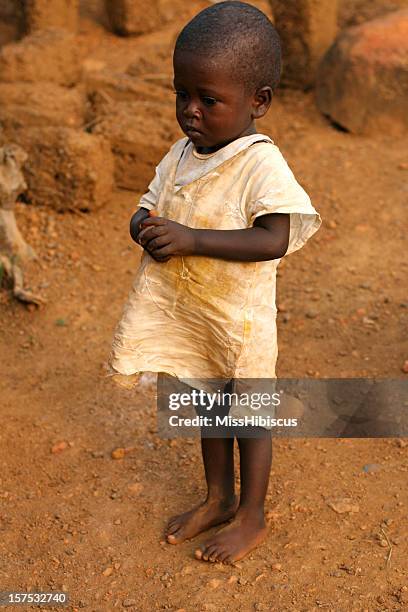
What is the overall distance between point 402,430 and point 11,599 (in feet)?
5.12

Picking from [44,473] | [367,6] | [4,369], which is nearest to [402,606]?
[44,473]

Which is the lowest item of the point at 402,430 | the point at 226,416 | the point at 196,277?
the point at 402,430

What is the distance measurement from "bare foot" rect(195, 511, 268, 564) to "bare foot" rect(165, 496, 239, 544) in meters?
0.08

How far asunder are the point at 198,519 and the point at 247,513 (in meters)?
0.19

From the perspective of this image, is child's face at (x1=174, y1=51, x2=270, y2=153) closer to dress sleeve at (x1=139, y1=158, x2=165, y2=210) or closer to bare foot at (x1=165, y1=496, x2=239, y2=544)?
dress sleeve at (x1=139, y1=158, x2=165, y2=210)

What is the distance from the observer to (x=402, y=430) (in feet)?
10.8

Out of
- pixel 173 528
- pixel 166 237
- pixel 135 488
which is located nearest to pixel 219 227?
pixel 166 237

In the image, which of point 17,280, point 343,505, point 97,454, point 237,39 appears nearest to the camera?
point 237,39

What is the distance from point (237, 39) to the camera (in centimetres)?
217

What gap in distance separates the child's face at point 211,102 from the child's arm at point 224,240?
24 cm

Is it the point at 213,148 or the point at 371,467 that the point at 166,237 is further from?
the point at 371,467

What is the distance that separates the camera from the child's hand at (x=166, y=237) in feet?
7.41

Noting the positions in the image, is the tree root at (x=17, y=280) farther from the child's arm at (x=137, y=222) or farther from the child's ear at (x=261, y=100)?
the child's ear at (x=261, y=100)

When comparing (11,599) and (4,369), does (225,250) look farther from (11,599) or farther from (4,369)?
(4,369)
